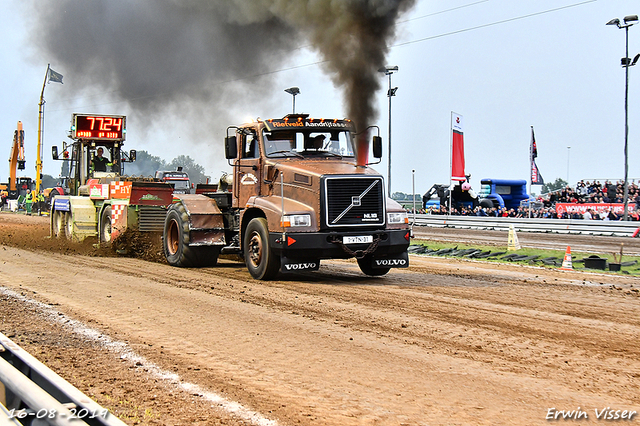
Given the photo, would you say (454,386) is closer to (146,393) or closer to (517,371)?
(517,371)


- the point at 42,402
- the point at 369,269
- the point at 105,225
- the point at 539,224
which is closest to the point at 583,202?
Answer: the point at 539,224

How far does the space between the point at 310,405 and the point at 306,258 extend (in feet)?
19.3

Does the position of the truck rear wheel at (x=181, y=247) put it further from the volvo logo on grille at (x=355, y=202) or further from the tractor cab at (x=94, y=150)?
the tractor cab at (x=94, y=150)

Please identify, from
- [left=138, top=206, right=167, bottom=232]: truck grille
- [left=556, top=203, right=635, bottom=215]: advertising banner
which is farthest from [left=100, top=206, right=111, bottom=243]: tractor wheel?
[left=556, top=203, right=635, bottom=215]: advertising banner

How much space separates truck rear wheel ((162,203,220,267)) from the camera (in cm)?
1230

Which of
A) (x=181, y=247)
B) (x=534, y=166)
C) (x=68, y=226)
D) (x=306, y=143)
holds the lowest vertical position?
(x=181, y=247)

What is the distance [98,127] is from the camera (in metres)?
19.3

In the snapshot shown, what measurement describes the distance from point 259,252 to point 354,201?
1.87 meters

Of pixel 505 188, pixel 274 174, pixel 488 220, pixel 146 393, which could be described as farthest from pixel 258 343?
pixel 505 188

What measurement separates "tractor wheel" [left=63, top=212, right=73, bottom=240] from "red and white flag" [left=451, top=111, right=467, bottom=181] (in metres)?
16.7

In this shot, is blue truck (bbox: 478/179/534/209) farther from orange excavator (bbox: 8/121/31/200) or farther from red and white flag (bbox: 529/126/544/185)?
orange excavator (bbox: 8/121/31/200)

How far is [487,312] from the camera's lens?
7500 millimetres

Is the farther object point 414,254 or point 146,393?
point 414,254

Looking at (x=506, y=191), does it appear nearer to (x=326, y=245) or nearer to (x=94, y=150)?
(x=94, y=150)
